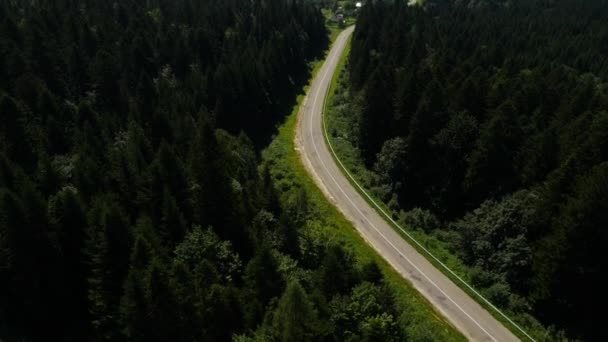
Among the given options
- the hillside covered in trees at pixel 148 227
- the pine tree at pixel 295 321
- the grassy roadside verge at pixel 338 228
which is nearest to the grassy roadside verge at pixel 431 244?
the grassy roadside verge at pixel 338 228

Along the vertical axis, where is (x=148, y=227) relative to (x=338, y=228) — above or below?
above

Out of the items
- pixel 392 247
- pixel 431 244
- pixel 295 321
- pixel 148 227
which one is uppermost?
pixel 295 321

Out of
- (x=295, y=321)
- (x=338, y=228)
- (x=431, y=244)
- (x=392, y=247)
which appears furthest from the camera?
(x=338, y=228)

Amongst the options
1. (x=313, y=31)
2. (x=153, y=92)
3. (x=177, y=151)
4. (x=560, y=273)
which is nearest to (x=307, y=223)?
(x=177, y=151)

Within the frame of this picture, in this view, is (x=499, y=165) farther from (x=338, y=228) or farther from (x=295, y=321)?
(x=295, y=321)

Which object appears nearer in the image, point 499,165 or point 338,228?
point 499,165

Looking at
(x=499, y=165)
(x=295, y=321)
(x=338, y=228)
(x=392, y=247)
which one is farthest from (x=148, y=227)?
(x=499, y=165)
